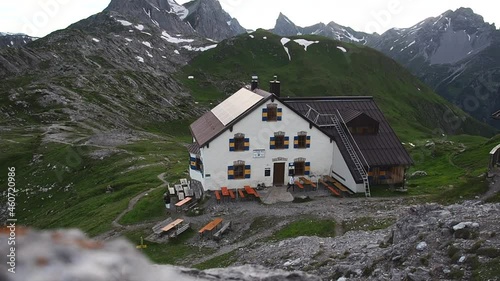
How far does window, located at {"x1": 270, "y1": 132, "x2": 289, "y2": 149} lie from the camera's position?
38.0 m

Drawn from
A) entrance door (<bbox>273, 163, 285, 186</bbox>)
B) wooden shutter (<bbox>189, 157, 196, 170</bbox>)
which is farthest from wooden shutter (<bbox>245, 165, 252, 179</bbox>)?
wooden shutter (<bbox>189, 157, 196, 170</bbox>)

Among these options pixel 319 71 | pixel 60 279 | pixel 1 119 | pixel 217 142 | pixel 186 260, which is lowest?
pixel 186 260

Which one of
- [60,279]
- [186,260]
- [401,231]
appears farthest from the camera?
[186,260]

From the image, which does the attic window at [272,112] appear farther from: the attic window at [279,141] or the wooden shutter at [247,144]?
the wooden shutter at [247,144]

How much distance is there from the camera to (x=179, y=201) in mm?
36531

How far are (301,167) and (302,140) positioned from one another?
2.88 meters

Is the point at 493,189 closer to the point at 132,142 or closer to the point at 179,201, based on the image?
the point at 179,201

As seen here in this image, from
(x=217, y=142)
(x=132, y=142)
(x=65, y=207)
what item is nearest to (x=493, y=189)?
(x=217, y=142)

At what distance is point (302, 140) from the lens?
39031mm

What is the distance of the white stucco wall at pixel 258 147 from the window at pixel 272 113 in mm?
314

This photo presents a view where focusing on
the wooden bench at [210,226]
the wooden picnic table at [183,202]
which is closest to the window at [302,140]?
the wooden picnic table at [183,202]

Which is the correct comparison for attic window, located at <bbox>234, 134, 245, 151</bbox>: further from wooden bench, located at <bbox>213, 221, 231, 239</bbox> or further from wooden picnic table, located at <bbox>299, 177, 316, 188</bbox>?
wooden bench, located at <bbox>213, 221, 231, 239</bbox>

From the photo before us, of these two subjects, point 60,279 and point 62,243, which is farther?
point 62,243

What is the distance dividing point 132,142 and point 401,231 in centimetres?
6079
